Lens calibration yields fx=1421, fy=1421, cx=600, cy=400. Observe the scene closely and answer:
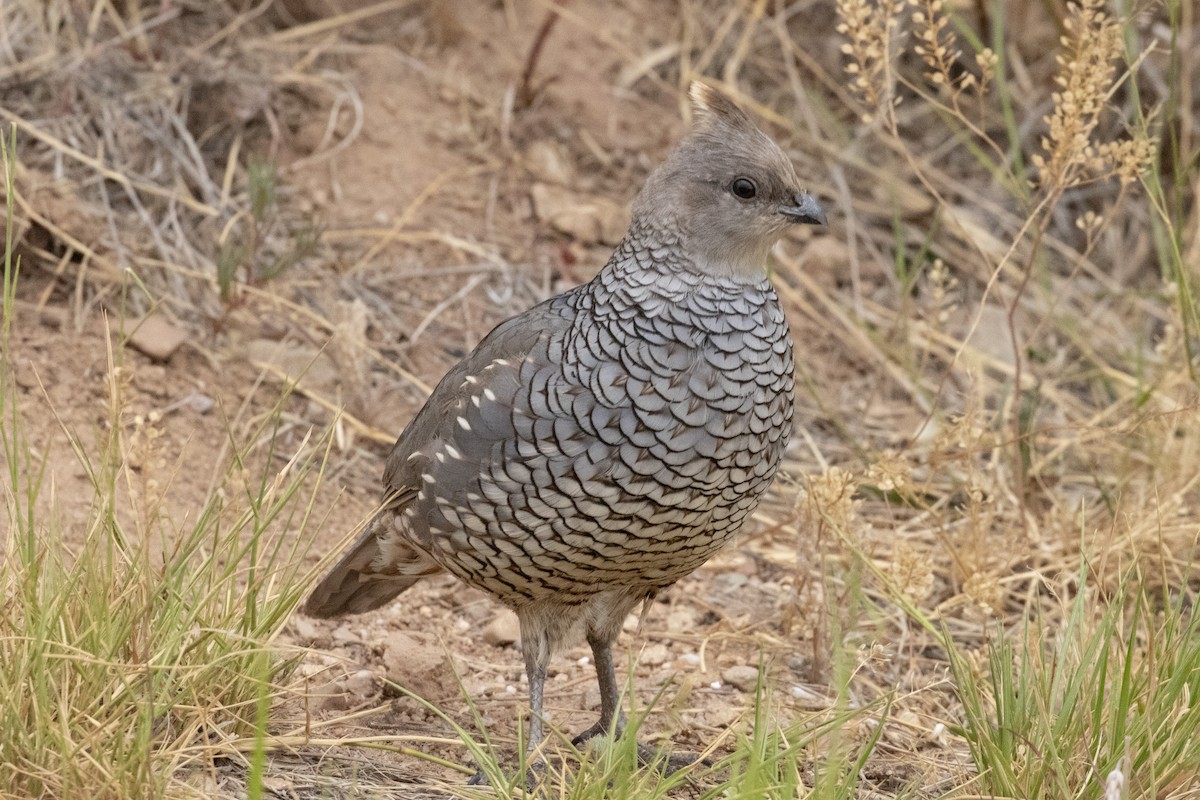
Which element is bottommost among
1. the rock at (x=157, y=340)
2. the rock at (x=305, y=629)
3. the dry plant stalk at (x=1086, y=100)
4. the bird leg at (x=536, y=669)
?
the rock at (x=305, y=629)

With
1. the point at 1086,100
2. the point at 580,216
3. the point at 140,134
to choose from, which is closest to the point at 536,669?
the point at 1086,100

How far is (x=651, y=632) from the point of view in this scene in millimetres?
4535

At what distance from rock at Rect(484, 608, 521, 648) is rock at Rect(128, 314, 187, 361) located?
1596 millimetres

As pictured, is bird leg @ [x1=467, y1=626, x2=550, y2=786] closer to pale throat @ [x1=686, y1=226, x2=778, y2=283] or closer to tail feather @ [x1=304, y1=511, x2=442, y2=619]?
tail feather @ [x1=304, y1=511, x2=442, y2=619]

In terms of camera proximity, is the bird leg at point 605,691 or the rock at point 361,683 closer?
the bird leg at point 605,691

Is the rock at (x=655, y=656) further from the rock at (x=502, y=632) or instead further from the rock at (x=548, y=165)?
the rock at (x=548, y=165)

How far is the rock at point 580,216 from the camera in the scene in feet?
20.4

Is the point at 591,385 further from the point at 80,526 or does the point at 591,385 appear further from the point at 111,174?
the point at 111,174

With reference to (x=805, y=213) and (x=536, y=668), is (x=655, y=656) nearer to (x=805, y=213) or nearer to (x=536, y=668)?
(x=536, y=668)

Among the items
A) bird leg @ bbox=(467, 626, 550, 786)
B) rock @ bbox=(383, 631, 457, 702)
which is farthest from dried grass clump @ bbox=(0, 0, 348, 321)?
bird leg @ bbox=(467, 626, 550, 786)

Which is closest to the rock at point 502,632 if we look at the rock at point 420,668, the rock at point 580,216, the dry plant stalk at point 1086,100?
the rock at point 420,668

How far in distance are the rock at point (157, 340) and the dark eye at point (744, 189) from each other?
2441 mm

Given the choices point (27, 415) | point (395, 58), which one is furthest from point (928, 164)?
point (27, 415)

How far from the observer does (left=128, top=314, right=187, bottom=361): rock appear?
507cm
